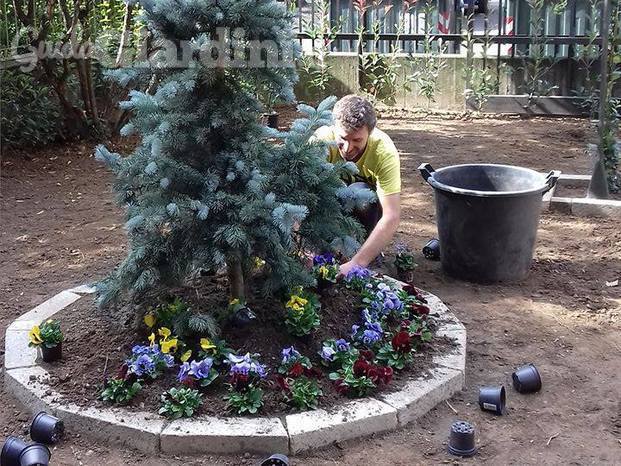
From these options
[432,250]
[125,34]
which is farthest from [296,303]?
[125,34]

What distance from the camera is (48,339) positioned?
152 inches

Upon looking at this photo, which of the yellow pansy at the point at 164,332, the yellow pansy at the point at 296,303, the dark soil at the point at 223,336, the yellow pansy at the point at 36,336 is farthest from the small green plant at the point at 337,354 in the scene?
the yellow pansy at the point at 36,336

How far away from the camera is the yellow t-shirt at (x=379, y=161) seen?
4.98 metres

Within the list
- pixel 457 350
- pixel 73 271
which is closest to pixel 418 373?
pixel 457 350

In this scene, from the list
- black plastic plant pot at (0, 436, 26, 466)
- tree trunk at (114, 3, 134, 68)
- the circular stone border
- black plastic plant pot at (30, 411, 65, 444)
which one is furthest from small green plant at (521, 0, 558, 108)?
black plastic plant pot at (0, 436, 26, 466)

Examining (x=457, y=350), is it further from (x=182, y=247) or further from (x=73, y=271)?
(x=73, y=271)

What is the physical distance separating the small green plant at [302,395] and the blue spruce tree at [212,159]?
0.54 meters

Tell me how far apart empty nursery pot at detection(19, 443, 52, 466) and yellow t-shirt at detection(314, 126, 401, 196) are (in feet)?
7.85

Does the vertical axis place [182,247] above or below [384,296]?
above

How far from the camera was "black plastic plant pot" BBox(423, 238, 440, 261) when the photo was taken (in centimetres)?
567

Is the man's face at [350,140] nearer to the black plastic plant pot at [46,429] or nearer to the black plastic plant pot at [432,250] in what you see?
the black plastic plant pot at [432,250]

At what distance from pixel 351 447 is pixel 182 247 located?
113 cm

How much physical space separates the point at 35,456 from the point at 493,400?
1.89 m

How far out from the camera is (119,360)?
3.83 meters
